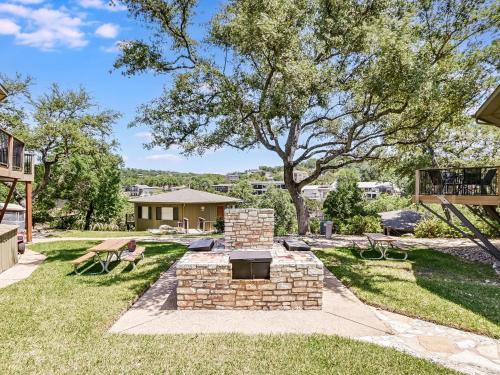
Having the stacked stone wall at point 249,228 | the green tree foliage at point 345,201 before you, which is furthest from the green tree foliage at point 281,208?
the stacked stone wall at point 249,228

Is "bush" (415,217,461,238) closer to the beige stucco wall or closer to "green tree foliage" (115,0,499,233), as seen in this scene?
"green tree foliage" (115,0,499,233)

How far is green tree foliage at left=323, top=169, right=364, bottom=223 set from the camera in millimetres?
23328

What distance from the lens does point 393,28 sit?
10.9 meters

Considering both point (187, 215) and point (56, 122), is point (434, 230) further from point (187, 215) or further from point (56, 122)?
point (56, 122)

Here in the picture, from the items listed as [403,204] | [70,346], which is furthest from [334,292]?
[403,204]

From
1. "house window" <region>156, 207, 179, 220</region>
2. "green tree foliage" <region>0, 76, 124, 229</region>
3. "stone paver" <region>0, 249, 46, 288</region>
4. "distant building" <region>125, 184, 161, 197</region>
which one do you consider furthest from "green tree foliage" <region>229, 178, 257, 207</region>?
"distant building" <region>125, 184, 161, 197</region>

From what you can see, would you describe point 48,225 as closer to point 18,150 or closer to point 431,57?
point 18,150

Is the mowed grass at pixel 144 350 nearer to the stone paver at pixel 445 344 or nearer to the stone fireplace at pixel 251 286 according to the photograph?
the stone paver at pixel 445 344

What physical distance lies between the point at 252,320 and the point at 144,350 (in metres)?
1.86

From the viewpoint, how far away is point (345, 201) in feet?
76.7

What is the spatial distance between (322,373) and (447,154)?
16569mm

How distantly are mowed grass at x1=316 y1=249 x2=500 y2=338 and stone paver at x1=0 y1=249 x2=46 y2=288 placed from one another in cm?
809

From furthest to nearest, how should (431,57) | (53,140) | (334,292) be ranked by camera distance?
1. (53,140)
2. (431,57)
3. (334,292)

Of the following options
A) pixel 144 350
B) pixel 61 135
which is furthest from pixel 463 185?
pixel 61 135
